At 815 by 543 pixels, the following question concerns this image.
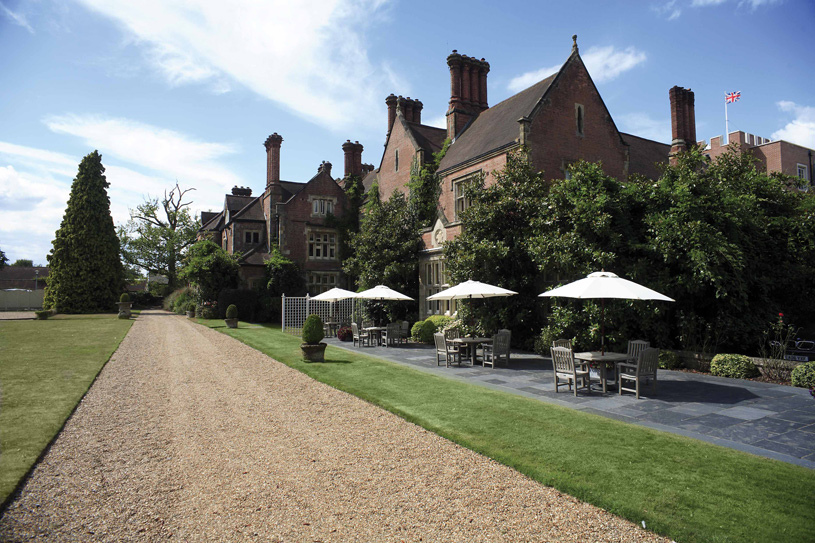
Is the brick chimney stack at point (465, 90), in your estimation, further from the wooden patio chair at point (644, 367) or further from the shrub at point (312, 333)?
the wooden patio chair at point (644, 367)

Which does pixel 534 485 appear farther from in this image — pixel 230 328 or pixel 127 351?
pixel 230 328

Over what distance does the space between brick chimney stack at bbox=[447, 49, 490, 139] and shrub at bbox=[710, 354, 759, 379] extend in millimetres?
20469

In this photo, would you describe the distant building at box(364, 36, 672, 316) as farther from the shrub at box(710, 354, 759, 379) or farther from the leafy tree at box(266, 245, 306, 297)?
the leafy tree at box(266, 245, 306, 297)

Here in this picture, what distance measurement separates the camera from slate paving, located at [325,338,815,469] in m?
6.67

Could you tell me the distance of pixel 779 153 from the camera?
38.4m

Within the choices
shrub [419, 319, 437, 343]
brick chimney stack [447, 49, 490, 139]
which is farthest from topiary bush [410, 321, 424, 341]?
brick chimney stack [447, 49, 490, 139]

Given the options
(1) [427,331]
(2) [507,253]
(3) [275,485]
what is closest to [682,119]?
(2) [507,253]

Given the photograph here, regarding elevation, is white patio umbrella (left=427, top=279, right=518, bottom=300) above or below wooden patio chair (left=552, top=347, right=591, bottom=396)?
above

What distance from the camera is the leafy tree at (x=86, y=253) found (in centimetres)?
4009

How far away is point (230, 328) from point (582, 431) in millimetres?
22929

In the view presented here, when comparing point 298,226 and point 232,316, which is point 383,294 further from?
point 298,226

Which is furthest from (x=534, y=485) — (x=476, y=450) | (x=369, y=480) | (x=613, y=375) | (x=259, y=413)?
(x=613, y=375)

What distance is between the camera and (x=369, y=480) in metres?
5.46

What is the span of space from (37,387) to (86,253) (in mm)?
36267
